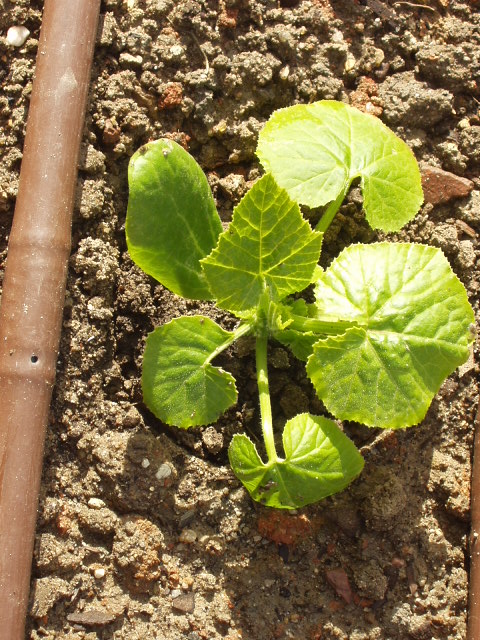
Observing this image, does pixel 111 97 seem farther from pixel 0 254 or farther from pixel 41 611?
pixel 41 611

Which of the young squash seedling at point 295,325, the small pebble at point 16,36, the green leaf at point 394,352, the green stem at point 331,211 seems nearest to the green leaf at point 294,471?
the young squash seedling at point 295,325

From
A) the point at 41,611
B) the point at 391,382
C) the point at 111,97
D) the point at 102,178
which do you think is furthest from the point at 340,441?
the point at 111,97

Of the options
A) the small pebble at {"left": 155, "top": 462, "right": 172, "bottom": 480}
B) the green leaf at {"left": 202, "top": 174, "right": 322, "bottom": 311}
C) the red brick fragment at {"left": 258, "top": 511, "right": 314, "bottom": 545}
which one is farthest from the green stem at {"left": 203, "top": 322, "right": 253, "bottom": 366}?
the red brick fragment at {"left": 258, "top": 511, "right": 314, "bottom": 545}

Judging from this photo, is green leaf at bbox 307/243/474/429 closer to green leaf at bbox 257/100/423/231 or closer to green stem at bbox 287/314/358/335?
green stem at bbox 287/314/358/335

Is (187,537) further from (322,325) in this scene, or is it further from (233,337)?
(322,325)

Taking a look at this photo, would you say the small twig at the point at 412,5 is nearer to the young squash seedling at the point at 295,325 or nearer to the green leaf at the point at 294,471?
the young squash seedling at the point at 295,325

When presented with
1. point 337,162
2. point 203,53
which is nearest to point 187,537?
point 337,162
